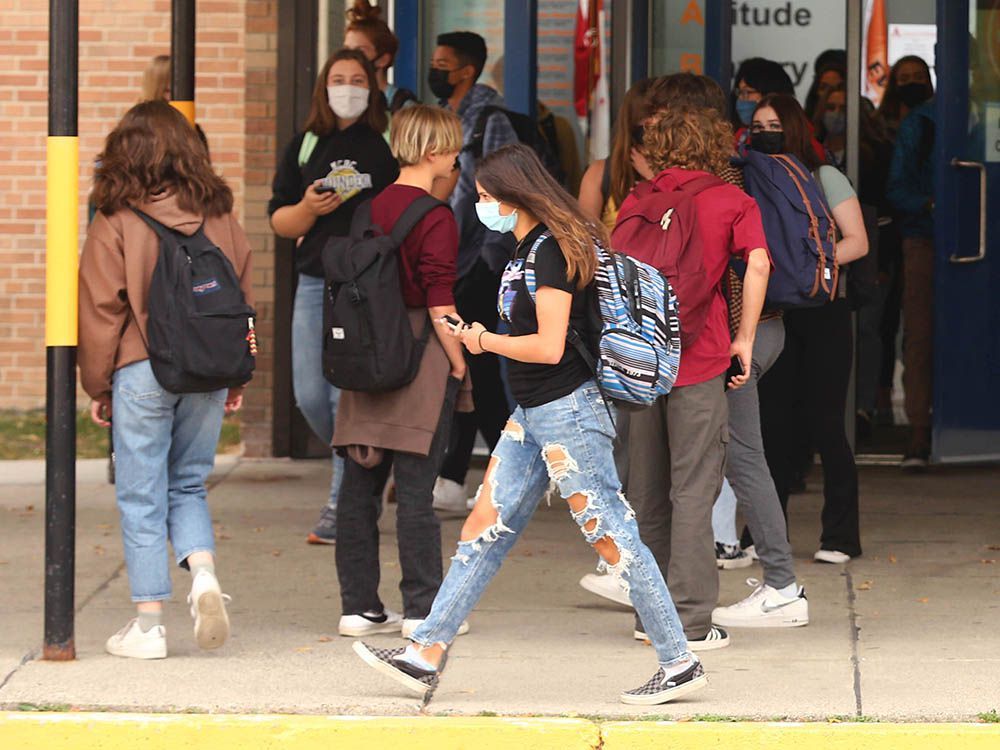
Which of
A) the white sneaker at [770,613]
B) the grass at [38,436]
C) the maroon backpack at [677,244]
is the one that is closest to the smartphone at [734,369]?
the maroon backpack at [677,244]

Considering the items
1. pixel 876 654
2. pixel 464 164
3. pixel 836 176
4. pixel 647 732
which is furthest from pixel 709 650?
pixel 464 164

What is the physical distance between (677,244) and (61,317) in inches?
71.9

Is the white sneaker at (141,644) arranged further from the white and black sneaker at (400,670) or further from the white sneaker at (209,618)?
the white and black sneaker at (400,670)

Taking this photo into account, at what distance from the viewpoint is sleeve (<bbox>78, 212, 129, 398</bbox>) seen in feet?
18.0

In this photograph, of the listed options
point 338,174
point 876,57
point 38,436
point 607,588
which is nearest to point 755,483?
point 607,588

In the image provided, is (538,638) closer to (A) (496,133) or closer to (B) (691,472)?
(B) (691,472)

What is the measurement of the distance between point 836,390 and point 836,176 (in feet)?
2.58

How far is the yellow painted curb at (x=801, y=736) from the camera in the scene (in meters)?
4.79

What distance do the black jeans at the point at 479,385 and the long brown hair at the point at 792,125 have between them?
1536 mm

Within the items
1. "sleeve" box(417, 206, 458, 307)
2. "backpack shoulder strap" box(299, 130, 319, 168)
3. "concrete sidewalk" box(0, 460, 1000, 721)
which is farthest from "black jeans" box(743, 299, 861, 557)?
"backpack shoulder strap" box(299, 130, 319, 168)

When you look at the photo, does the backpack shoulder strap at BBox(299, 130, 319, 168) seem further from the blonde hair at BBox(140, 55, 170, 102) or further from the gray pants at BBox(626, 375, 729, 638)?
the gray pants at BBox(626, 375, 729, 638)

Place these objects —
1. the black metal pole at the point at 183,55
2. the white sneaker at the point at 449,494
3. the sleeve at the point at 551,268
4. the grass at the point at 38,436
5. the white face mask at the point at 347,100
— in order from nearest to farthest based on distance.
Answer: the sleeve at the point at 551,268
the white face mask at the point at 347,100
the black metal pole at the point at 183,55
the white sneaker at the point at 449,494
the grass at the point at 38,436

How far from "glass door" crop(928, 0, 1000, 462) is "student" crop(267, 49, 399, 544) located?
10.2 feet

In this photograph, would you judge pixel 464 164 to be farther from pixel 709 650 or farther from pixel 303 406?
pixel 709 650
